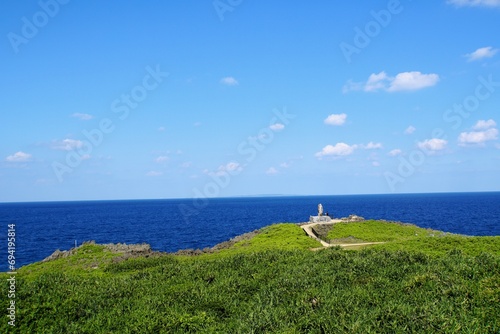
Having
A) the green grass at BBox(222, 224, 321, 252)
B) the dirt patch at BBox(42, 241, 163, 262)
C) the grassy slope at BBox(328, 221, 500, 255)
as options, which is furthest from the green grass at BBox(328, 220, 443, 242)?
the dirt patch at BBox(42, 241, 163, 262)

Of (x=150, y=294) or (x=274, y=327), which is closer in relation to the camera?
(x=274, y=327)

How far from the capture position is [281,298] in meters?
15.8

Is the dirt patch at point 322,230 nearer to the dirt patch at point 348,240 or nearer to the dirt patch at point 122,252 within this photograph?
the dirt patch at point 348,240

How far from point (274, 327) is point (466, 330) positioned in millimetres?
6042

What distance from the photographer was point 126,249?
143 ft

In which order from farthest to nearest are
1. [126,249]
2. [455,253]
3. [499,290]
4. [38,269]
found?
[126,249] < [38,269] < [455,253] < [499,290]

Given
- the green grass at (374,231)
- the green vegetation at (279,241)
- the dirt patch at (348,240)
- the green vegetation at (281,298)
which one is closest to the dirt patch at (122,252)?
the green vegetation at (279,241)

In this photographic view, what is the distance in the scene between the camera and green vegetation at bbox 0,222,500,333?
12.5 metres

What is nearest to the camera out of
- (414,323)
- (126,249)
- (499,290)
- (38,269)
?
(414,323)

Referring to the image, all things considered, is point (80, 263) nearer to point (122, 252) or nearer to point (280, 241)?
point (122, 252)

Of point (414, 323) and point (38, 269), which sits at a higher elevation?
point (414, 323)

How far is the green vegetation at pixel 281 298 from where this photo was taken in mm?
12508

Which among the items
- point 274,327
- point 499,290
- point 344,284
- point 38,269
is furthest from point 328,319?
point 38,269

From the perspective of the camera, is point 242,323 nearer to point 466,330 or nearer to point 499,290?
point 466,330
